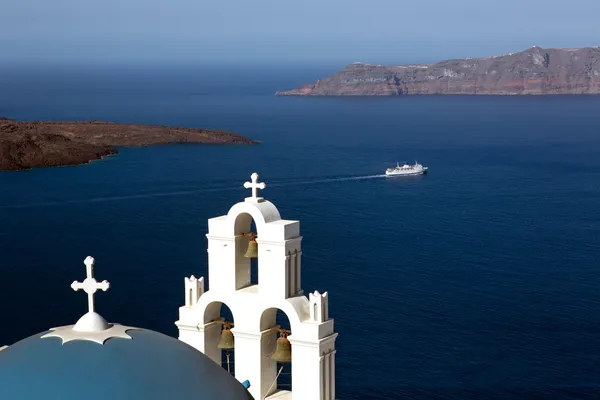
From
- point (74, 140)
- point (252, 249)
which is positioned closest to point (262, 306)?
point (252, 249)

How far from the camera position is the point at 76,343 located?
8078mm

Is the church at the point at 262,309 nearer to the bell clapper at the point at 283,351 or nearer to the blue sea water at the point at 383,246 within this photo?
the bell clapper at the point at 283,351

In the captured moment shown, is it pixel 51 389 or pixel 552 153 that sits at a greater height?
pixel 51 389

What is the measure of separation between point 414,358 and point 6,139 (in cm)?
5697

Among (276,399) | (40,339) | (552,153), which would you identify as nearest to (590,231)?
(552,153)

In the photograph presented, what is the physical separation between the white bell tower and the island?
70.2m

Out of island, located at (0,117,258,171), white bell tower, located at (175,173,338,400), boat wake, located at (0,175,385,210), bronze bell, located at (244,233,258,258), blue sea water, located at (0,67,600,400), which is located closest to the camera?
white bell tower, located at (175,173,338,400)

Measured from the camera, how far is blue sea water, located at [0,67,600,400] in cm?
3381

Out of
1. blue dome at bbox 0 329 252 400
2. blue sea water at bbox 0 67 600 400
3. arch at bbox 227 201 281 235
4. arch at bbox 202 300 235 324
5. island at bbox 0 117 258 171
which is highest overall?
arch at bbox 227 201 281 235

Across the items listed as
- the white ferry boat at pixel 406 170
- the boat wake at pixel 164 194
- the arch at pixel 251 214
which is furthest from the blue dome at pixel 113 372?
the white ferry boat at pixel 406 170

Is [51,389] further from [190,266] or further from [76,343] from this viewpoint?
[190,266]

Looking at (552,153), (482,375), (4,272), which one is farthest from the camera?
(552,153)

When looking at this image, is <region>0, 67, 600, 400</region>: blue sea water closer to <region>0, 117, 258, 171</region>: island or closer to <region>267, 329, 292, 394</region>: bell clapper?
<region>0, 117, 258, 171</region>: island

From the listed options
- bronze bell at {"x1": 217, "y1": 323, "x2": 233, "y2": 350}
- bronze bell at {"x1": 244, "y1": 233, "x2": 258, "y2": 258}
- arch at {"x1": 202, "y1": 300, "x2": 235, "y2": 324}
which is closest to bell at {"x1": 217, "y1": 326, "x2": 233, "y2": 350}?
bronze bell at {"x1": 217, "y1": 323, "x2": 233, "y2": 350}
